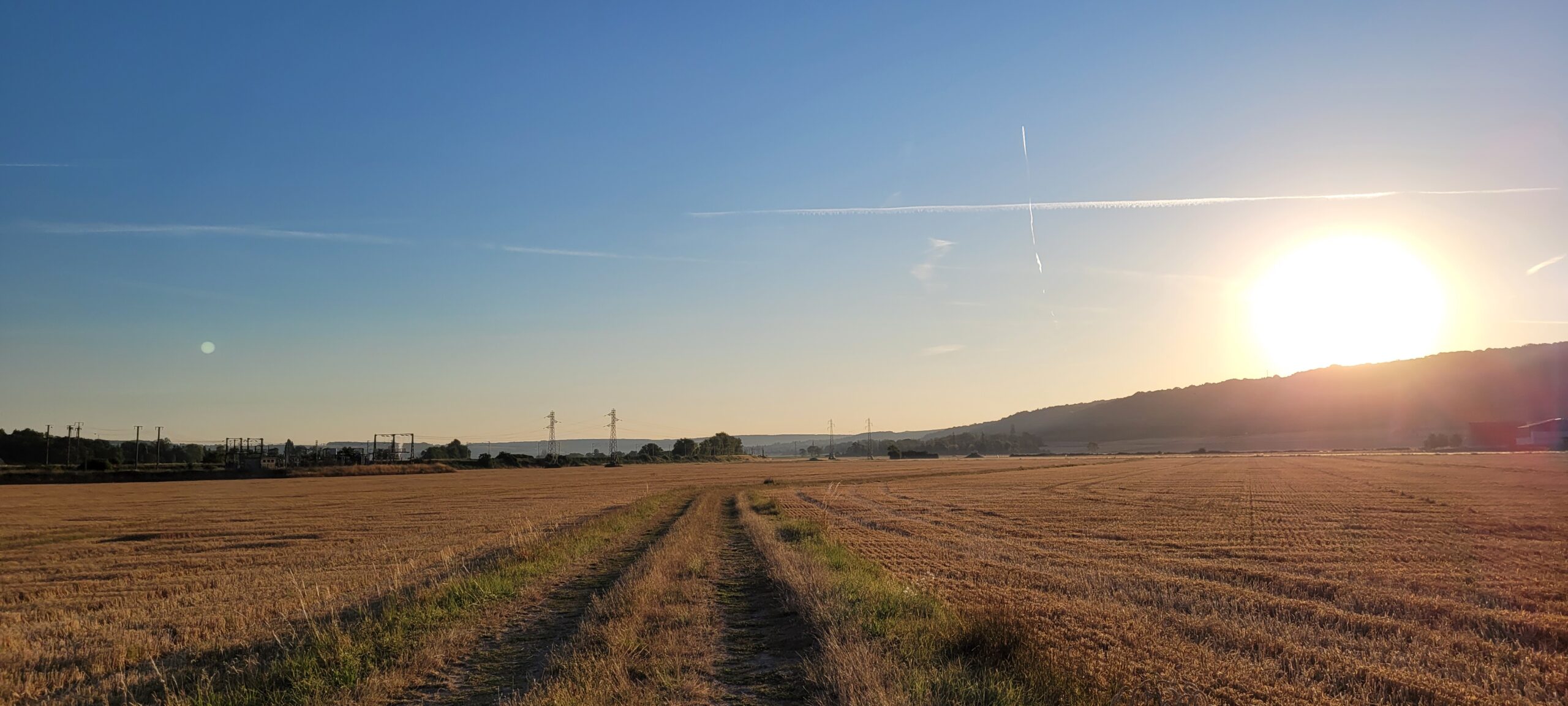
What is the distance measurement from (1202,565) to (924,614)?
35.1ft

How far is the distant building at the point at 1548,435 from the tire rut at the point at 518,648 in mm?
184684

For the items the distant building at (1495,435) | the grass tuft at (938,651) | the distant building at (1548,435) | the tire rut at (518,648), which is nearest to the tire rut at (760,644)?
the grass tuft at (938,651)

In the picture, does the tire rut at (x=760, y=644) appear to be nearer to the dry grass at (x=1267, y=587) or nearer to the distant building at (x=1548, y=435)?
the dry grass at (x=1267, y=587)

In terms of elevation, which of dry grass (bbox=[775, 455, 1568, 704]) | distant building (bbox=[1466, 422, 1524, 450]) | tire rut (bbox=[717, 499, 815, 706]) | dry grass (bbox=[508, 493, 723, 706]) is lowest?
distant building (bbox=[1466, 422, 1524, 450])

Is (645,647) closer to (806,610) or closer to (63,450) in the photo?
(806,610)

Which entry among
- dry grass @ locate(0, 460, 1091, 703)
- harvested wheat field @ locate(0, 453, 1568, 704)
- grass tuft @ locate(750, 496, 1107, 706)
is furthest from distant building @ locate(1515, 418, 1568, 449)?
grass tuft @ locate(750, 496, 1107, 706)

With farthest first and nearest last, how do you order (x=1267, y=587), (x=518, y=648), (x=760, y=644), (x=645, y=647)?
(x=1267, y=587) → (x=760, y=644) → (x=518, y=648) → (x=645, y=647)

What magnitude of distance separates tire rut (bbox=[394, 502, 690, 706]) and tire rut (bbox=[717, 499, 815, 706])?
6.95 feet

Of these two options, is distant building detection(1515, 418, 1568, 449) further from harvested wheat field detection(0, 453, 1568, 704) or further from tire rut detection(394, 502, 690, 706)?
tire rut detection(394, 502, 690, 706)

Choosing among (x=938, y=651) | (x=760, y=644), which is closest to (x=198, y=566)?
(x=760, y=644)

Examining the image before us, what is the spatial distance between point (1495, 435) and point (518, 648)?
216024mm

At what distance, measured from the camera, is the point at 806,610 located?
11438 mm

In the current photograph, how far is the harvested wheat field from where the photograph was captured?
28.2ft

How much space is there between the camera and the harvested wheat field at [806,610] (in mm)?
8609
